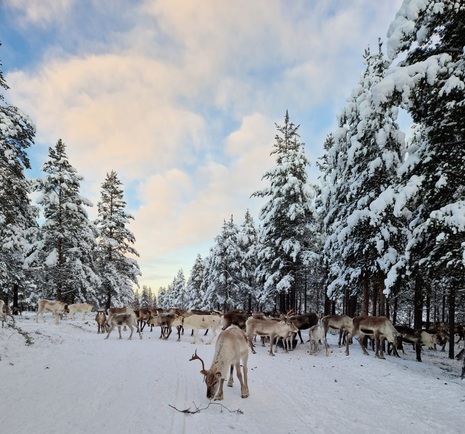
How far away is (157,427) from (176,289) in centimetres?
8042

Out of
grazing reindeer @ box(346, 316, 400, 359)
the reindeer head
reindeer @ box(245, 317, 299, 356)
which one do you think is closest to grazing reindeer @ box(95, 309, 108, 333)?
reindeer @ box(245, 317, 299, 356)

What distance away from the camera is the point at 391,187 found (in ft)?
32.7

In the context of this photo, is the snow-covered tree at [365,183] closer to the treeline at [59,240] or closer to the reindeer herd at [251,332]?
the reindeer herd at [251,332]

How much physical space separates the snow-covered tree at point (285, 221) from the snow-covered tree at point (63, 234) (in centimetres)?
1369

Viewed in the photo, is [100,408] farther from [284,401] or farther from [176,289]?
[176,289]

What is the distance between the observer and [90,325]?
19.9 meters

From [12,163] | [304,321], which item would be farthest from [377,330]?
[12,163]

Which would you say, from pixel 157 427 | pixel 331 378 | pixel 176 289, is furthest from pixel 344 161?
pixel 176 289

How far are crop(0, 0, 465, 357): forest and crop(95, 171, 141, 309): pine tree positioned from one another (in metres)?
0.14

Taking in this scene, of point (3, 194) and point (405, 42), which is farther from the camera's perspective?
point (3, 194)

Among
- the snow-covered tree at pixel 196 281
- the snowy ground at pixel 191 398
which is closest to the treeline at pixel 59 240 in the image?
the snowy ground at pixel 191 398

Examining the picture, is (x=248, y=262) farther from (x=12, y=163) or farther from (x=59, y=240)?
(x=12, y=163)

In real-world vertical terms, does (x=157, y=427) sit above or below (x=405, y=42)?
below

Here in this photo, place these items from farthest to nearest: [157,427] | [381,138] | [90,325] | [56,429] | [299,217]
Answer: [299,217]
[90,325]
[381,138]
[157,427]
[56,429]
